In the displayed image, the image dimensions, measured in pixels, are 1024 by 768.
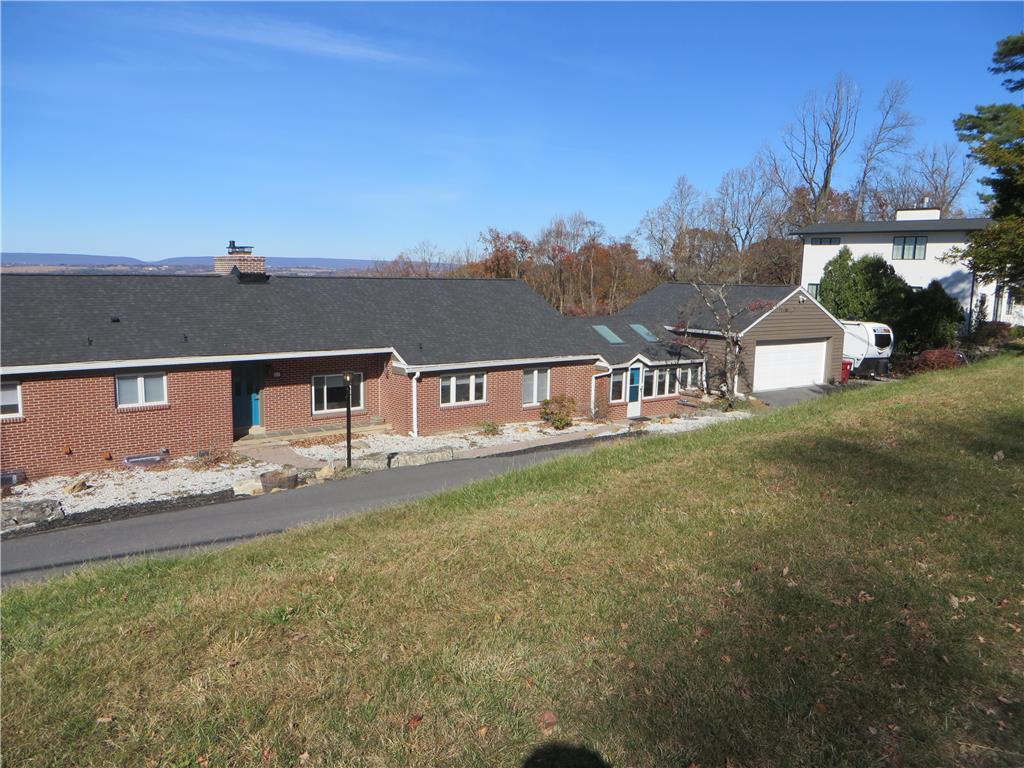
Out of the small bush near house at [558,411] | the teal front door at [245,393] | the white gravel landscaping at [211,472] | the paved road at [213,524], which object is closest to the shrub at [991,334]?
the white gravel landscaping at [211,472]

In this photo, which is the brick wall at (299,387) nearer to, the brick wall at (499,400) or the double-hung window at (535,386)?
the brick wall at (499,400)

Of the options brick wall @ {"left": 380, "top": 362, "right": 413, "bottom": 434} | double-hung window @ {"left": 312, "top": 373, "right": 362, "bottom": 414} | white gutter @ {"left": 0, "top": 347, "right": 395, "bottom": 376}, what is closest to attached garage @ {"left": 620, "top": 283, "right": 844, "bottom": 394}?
brick wall @ {"left": 380, "top": 362, "right": 413, "bottom": 434}

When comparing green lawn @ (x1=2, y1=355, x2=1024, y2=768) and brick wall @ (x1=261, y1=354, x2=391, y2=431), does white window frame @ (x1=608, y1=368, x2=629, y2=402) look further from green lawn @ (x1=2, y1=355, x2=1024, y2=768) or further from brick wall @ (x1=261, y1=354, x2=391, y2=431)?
green lawn @ (x1=2, y1=355, x2=1024, y2=768)

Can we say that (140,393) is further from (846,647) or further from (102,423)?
(846,647)

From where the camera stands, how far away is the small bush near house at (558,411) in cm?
2417

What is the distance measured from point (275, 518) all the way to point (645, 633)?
8.94 meters

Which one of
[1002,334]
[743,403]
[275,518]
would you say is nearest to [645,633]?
[275,518]

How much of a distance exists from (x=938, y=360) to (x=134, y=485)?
29.0 m

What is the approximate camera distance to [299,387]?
22188 millimetres

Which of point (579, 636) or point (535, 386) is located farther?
point (535, 386)

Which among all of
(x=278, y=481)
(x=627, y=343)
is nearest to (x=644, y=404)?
(x=627, y=343)

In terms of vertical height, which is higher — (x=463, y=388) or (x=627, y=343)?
(x=627, y=343)

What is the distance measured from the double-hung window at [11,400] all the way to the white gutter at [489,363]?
383 inches

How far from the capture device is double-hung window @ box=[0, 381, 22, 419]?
57.1ft
